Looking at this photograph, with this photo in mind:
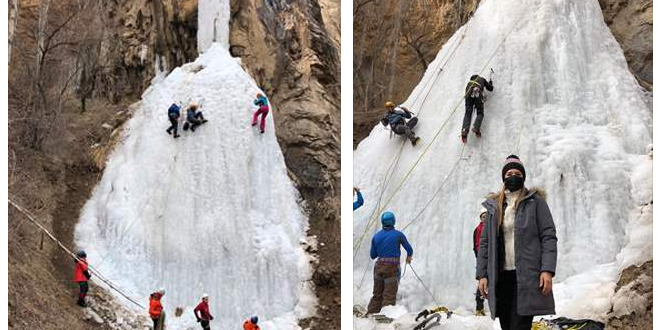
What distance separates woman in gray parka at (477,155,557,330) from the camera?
6.23 meters

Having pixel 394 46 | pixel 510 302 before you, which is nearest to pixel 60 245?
pixel 394 46

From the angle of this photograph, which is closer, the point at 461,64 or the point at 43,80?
the point at 461,64

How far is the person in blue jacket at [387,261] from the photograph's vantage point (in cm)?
749

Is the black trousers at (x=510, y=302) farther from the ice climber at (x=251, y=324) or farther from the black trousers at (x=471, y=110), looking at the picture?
the ice climber at (x=251, y=324)

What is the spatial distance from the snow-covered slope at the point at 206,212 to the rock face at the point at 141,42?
0.62ft

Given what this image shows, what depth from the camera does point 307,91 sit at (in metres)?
8.38

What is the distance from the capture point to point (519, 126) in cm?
732

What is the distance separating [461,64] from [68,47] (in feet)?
12.4

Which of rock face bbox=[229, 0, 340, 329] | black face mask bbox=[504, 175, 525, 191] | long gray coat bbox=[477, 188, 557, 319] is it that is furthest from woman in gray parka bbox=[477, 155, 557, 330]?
rock face bbox=[229, 0, 340, 329]

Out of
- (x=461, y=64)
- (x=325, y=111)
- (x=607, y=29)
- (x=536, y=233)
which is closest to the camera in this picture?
(x=536, y=233)

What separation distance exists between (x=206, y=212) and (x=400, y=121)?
1.93m

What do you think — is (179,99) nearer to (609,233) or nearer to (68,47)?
(68,47)

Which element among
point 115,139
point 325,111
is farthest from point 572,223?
point 115,139

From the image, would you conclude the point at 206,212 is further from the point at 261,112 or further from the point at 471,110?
the point at 471,110
